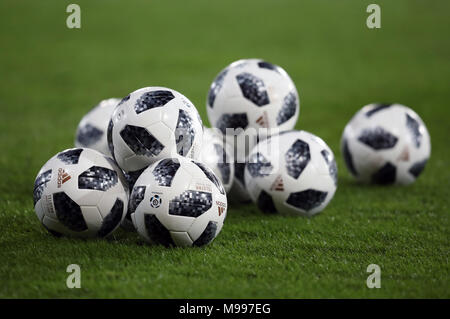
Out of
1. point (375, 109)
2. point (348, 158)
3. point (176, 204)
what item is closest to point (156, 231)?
point (176, 204)

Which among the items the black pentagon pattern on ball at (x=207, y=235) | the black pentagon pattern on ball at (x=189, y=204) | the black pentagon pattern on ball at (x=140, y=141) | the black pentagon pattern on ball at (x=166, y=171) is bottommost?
the black pentagon pattern on ball at (x=207, y=235)

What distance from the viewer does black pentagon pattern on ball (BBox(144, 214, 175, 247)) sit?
17.3 feet

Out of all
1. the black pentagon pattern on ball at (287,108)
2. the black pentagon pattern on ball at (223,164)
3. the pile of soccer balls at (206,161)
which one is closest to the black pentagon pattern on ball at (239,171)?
the pile of soccer balls at (206,161)

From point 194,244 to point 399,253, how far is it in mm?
1939

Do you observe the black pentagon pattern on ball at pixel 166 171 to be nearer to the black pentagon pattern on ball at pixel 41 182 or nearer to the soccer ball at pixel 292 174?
the black pentagon pattern on ball at pixel 41 182

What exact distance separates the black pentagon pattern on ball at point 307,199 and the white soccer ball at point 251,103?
0.93m

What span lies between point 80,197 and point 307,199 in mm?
2603

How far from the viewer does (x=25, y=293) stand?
4.36 meters

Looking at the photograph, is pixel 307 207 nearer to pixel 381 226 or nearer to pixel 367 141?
pixel 381 226

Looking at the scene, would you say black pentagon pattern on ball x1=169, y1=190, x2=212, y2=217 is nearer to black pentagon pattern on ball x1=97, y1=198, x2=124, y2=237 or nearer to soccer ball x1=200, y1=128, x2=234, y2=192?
black pentagon pattern on ball x1=97, y1=198, x2=124, y2=237

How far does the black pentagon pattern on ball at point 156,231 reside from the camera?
5258 millimetres

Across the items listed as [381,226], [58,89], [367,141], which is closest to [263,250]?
[381,226]

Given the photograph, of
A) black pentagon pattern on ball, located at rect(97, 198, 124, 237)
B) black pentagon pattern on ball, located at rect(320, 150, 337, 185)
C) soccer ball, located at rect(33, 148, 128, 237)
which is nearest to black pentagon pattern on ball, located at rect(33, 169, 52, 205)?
soccer ball, located at rect(33, 148, 128, 237)

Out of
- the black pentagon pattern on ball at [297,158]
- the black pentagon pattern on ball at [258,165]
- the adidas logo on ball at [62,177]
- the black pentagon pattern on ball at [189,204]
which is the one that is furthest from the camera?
the black pentagon pattern on ball at [258,165]
